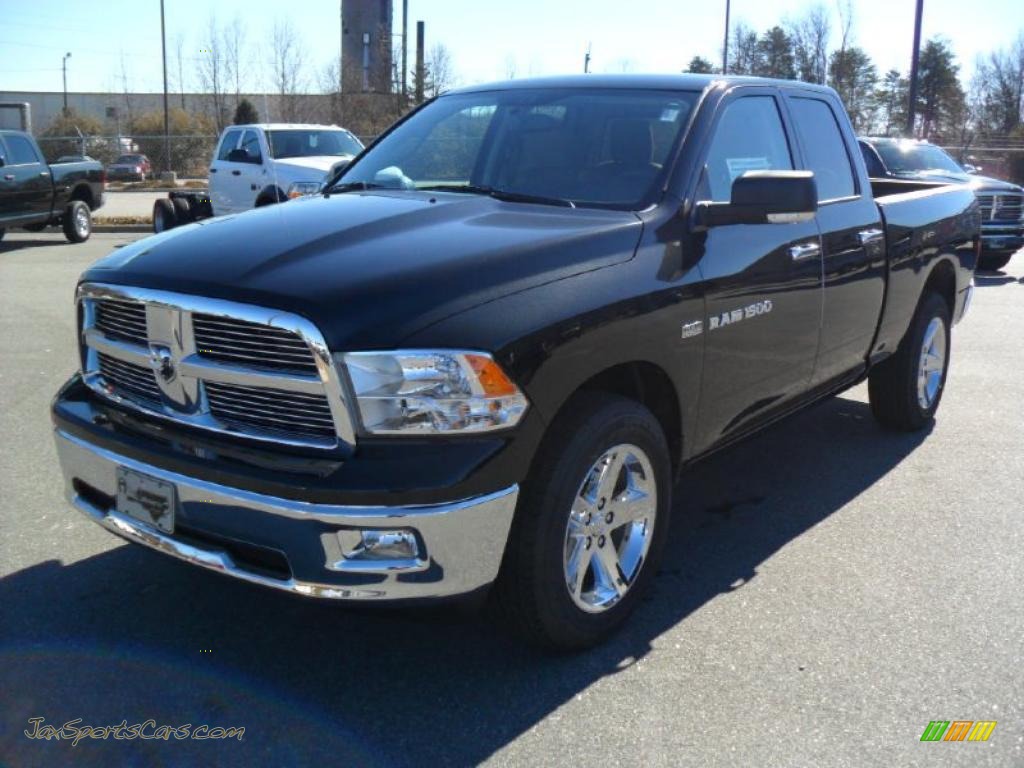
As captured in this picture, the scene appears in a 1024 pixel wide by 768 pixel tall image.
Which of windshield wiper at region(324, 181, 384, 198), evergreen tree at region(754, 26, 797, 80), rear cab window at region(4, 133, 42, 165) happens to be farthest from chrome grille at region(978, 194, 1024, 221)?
evergreen tree at region(754, 26, 797, 80)

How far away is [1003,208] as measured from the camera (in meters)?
14.3

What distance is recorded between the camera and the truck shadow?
293 cm

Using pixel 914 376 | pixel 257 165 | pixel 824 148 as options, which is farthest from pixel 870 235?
pixel 257 165

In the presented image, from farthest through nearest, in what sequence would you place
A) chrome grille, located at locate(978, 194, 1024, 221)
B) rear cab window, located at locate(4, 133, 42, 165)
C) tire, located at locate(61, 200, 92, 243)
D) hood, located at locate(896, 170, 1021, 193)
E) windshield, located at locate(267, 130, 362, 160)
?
tire, located at locate(61, 200, 92, 243) < rear cab window, located at locate(4, 133, 42, 165) < windshield, located at locate(267, 130, 362, 160) < chrome grille, located at locate(978, 194, 1024, 221) < hood, located at locate(896, 170, 1021, 193)

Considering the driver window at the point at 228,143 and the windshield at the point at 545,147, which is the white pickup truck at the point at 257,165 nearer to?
the driver window at the point at 228,143

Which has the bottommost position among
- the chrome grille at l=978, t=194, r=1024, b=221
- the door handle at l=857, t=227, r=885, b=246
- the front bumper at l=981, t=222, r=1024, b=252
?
the front bumper at l=981, t=222, r=1024, b=252

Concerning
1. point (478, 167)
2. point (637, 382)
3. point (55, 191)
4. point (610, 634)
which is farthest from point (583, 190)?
point (55, 191)

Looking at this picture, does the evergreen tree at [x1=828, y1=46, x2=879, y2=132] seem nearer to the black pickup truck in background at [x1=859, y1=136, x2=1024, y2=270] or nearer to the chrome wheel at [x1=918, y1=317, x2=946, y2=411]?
the black pickup truck in background at [x1=859, y1=136, x2=1024, y2=270]

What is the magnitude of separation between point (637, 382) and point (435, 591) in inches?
45.1

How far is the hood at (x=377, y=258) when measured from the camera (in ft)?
9.50

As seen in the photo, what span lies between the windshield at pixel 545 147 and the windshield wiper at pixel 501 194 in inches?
0.4

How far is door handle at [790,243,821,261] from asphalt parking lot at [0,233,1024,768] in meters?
1.21

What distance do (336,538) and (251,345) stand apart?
621 millimetres

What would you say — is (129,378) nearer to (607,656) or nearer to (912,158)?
(607,656)
